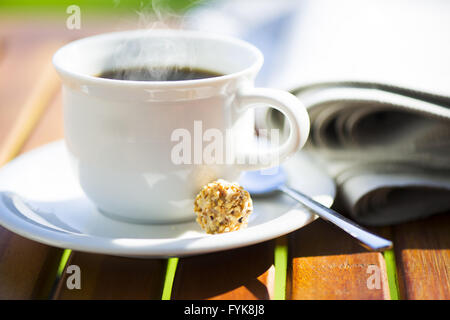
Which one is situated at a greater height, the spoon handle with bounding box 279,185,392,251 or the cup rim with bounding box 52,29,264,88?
the cup rim with bounding box 52,29,264,88

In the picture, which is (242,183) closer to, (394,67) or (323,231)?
(323,231)

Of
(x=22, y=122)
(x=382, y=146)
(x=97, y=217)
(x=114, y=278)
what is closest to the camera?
(x=114, y=278)

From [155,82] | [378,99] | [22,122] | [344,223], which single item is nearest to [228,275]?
[344,223]

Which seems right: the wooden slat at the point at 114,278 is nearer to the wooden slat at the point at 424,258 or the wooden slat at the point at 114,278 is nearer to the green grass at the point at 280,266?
the green grass at the point at 280,266

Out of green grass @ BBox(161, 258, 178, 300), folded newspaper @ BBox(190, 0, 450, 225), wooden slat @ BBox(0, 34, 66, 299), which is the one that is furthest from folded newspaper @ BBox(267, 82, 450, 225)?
wooden slat @ BBox(0, 34, 66, 299)

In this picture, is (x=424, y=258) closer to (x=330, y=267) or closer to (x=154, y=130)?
(x=330, y=267)

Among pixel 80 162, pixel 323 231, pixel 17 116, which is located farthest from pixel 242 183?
pixel 17 116

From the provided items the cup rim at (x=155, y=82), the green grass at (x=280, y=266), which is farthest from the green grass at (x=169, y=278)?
the cup rim at (x=155, y=82)

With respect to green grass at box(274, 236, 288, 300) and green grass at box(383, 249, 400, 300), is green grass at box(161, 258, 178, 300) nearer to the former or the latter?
green grass at box(274, 236, 288, 300)
